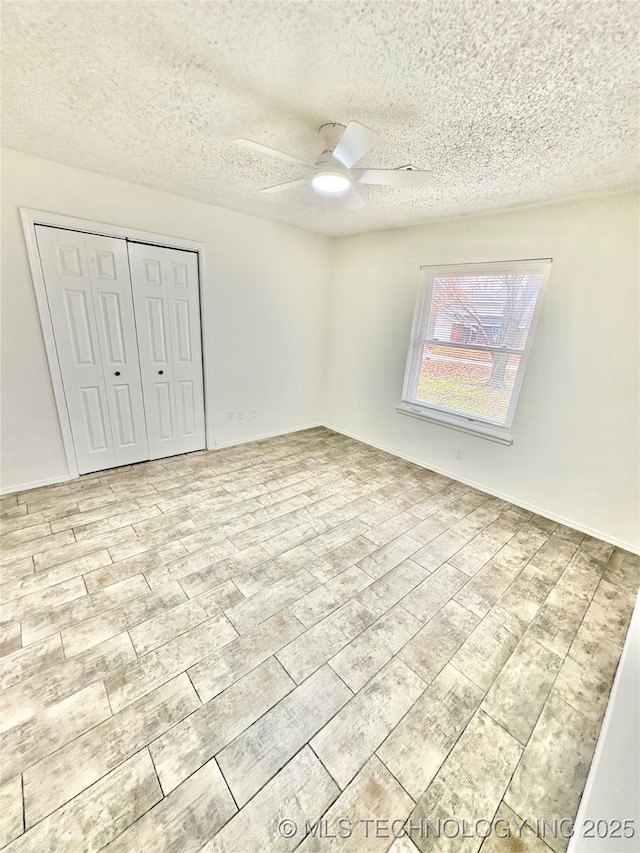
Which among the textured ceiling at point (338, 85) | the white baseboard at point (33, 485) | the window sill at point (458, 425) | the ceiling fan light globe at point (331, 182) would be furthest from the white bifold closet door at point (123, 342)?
the window sill at point (458, 425)

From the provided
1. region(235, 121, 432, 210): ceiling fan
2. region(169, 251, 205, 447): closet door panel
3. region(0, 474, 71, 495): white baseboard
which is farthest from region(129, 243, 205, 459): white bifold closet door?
region(235, 121, 432, 210): ceiling fan

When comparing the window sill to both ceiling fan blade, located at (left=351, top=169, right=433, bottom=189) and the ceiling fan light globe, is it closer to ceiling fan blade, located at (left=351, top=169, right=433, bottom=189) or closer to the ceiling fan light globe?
ceiling fan blade, located at (left=351, top=169, right=433, bottom=189)

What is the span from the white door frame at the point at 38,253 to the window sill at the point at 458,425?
2.50 meters

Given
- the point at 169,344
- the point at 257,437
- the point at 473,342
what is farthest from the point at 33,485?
the point at 473,342

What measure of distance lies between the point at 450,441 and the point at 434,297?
1.52m

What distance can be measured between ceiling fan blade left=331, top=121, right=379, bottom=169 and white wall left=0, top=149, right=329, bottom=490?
2.18 m

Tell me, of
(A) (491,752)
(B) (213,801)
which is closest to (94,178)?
(B) (213,801)

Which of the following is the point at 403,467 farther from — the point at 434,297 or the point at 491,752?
the point at 491,752

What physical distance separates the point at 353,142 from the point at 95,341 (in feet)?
8.59

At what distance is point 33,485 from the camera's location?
2.80 metres

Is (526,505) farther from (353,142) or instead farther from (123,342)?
(123,342)

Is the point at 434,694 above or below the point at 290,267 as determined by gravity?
below

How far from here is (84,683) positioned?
55.9 inches

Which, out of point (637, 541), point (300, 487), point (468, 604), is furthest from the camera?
point (300, 487)
